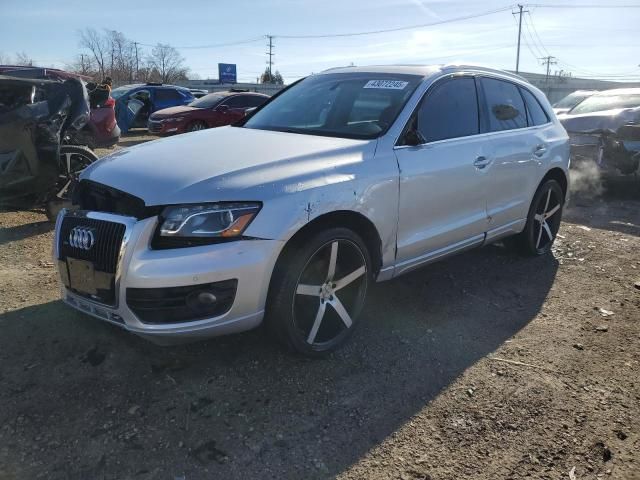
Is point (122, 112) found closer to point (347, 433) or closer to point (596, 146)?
point (596, 146)

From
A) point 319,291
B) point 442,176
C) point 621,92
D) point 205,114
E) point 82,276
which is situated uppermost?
point 621,92

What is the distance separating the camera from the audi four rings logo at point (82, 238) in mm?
2787

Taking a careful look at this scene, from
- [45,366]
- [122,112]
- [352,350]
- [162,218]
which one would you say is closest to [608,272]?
[352,350]

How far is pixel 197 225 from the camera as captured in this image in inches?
103

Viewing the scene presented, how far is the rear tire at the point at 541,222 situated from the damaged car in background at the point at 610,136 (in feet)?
10.6

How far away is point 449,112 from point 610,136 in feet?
17.4

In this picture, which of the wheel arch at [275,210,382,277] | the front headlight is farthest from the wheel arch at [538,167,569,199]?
the front headlight

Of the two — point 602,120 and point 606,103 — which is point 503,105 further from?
point 606,103

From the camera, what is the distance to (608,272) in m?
4.89

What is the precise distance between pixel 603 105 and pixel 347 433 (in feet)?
30.5

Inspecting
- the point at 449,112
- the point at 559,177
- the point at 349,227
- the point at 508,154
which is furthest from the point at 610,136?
the point at 349,227

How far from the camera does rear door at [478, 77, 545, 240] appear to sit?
4.23 meters

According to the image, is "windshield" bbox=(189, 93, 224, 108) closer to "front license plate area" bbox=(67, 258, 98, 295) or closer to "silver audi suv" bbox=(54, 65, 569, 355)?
"silver audi suv" bbox=(54, 65, 569, 355)

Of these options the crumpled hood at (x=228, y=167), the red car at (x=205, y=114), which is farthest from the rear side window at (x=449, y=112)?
the red car at (x=205, y=114)
